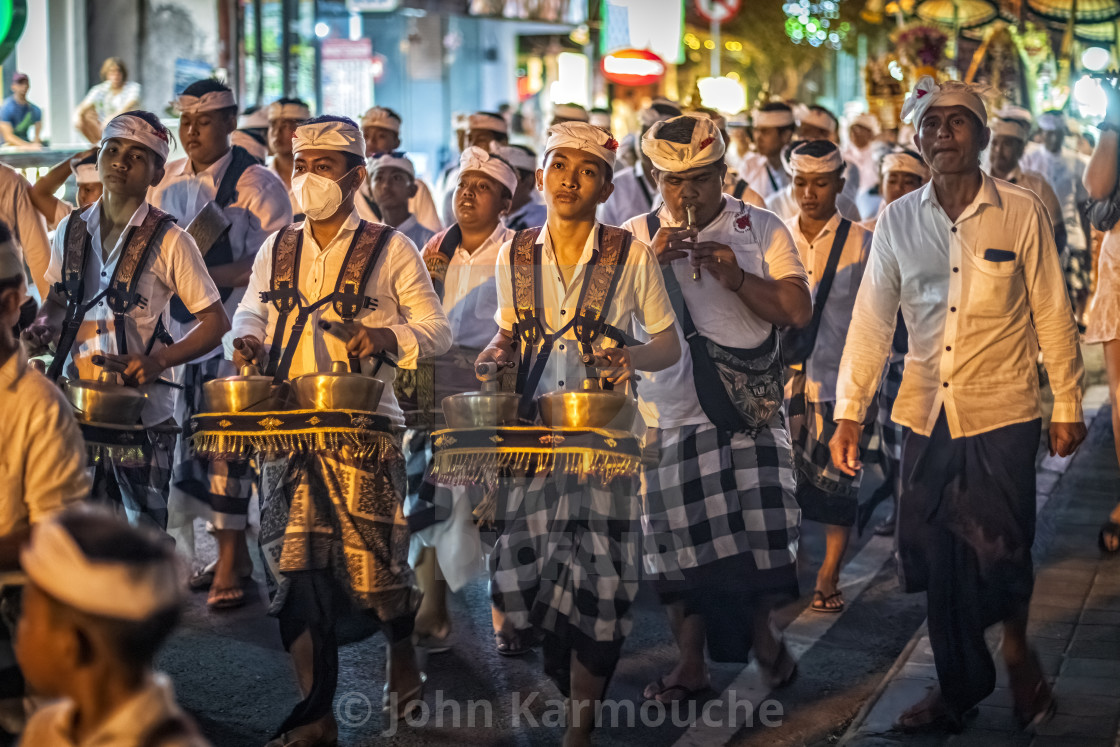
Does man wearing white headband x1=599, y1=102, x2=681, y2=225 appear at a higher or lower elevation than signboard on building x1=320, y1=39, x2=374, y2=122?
lower

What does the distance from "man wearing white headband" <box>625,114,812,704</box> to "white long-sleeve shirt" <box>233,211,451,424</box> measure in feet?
3.26

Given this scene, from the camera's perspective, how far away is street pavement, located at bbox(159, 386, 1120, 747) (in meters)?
5.46

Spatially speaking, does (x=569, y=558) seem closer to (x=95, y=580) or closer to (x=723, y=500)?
(x=723, y=500)

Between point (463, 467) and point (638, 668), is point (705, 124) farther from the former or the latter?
point (638, 668)

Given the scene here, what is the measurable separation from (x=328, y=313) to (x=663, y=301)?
1222 mm

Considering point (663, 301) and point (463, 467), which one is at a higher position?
point (663, 301)

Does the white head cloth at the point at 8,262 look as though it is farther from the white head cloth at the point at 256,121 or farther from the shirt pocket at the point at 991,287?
the white head cloth at the point at 256,121

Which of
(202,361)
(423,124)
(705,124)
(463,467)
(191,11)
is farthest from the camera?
(423,124)

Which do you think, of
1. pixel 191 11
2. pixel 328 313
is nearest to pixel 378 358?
pixel 328 313

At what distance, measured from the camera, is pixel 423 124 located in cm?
3394

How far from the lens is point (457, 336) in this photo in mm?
6801

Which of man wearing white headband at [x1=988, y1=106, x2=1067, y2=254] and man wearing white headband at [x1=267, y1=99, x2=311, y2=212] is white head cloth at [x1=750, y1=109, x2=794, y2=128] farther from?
man wearing white headband at [x1=267, y1=99, x2=311, y2=212]

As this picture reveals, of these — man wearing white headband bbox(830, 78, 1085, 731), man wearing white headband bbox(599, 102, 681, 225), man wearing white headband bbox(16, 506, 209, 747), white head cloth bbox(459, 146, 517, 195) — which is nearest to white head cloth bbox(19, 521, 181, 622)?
man wearing white headband bbox(16, 506, 209, 747)

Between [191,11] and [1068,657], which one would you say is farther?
[191,11]
